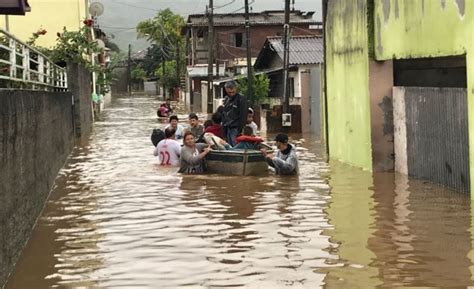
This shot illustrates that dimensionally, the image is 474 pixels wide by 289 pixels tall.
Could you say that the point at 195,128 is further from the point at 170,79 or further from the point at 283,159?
the point at 170,79

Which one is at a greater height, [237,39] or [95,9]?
[95,9]

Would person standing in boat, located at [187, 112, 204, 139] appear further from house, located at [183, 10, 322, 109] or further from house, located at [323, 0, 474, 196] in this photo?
house, located at [183, 10, 322, 109]

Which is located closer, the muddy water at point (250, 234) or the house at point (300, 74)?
the muddy water at point (250, 234)

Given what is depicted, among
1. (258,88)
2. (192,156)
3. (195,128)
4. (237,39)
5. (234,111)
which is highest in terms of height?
(237,39)

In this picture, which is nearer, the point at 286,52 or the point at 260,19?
the point at 286,52

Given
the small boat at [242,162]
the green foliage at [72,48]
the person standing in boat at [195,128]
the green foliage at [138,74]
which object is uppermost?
the green foliage at [138,74]

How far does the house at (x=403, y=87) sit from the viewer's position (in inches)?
503

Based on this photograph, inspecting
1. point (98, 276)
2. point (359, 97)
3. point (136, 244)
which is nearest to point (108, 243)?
point (136, 244)

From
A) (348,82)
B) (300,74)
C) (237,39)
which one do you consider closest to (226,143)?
(348,82)

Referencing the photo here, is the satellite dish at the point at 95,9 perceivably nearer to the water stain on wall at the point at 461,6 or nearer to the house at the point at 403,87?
the house at the point at 403,87

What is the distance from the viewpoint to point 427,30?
13539 mm

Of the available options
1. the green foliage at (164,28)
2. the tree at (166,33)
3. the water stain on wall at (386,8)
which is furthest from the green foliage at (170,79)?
the water stain on wall at (386,8)

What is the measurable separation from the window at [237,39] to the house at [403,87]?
4761 centimetres

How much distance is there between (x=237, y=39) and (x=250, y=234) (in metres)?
58.8
